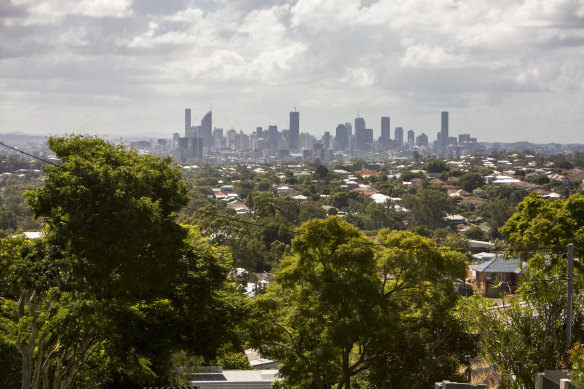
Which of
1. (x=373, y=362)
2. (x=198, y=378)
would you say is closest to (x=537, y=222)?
(x=373, y=362)

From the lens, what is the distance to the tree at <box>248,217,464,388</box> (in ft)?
43.6

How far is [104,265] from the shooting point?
923cm

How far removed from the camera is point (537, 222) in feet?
64.0

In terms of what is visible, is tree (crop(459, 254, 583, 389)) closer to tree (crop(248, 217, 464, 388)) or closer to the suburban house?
tree (crop(248, 217, 464, 388))

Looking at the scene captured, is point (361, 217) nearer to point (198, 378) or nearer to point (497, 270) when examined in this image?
point (497, 270)

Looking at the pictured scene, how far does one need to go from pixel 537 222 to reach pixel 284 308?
9.07 m

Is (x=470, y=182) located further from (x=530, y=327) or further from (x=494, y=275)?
(x=530, y=327)

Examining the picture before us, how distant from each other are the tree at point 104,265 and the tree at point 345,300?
2626mm

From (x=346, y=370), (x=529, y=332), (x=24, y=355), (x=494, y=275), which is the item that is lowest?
(x=494, y=275)

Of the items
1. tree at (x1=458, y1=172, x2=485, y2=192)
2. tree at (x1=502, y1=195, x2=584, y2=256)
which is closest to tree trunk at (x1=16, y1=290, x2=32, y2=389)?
tree at (x1=502, y1=195, x2=584, y2=256)

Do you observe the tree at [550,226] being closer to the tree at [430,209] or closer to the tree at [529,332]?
the tree at [529,332]

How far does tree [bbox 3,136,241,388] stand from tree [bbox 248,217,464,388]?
→ 2626mm

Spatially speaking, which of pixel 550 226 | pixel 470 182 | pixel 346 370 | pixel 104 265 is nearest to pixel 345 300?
pixel 346 370

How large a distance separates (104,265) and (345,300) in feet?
18.2
